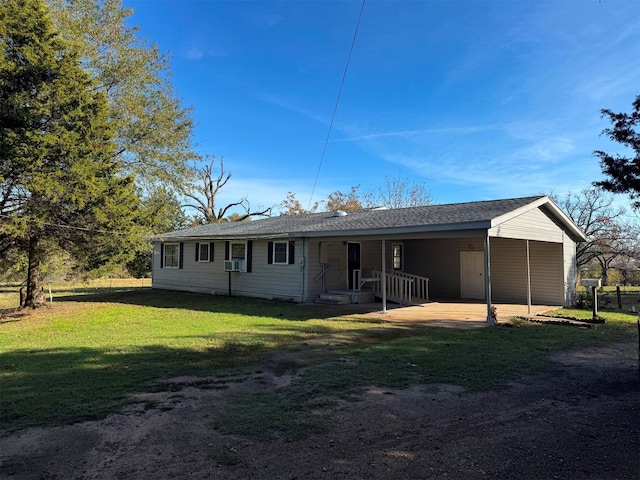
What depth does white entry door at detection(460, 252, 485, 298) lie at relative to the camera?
52.7 ft

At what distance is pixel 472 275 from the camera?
1631 cm

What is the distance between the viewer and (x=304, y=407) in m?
4.35

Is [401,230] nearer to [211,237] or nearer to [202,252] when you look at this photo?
[211,237]

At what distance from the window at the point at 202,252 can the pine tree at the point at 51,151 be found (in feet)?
18.7

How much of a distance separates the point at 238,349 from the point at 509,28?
1023 cm

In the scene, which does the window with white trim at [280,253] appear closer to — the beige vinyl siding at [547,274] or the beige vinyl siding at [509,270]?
the beige vinyl siding at [509,270]

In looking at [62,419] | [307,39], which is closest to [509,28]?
[307,39]

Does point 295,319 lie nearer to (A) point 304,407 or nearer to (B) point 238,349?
(B) point 238,349

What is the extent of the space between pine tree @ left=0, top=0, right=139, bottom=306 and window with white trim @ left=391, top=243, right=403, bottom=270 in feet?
33.0

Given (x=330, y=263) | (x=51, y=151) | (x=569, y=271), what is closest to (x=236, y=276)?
(x=330, y=263)

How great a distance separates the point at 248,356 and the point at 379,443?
374 centimetres

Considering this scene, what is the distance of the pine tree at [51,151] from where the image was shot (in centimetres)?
1095

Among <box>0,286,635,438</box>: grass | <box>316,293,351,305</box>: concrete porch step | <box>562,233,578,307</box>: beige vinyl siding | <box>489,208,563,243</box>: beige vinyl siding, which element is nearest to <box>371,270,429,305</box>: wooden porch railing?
<box>316,293,351,305</box>: concrete porch step

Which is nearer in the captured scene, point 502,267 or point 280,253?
point 280,253
